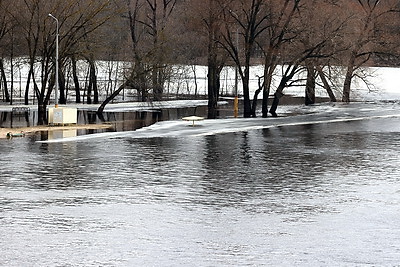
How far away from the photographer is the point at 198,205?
50.5 feet

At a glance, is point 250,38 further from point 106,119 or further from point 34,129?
point 34,129

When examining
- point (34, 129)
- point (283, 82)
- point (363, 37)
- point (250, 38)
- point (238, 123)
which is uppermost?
point (363, 37)

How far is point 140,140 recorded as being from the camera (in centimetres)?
3014

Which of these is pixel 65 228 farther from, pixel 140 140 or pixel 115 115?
pixel 115 115

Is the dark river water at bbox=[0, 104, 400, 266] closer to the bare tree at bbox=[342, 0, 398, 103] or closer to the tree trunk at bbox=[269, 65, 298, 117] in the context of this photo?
the tree trunk at bbox=[269, 65, 298, 117]

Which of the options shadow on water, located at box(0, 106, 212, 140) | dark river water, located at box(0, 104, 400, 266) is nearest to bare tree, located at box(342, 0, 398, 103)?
shadow on water, located at box(0, 106, 212, 140)

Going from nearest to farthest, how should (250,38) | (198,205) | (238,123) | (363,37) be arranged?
(198,205) < (238,123) < (250,38) < (363,37)

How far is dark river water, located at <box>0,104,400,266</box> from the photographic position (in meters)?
11.3

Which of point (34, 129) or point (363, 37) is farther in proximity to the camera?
point (363, 37)

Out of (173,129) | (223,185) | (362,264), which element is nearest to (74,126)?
(173,129)

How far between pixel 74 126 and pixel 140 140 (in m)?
8.91

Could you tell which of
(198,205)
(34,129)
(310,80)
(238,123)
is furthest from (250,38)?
(198,205)

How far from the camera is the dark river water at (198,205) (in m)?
11.3

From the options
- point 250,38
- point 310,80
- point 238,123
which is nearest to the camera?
point 238,123
